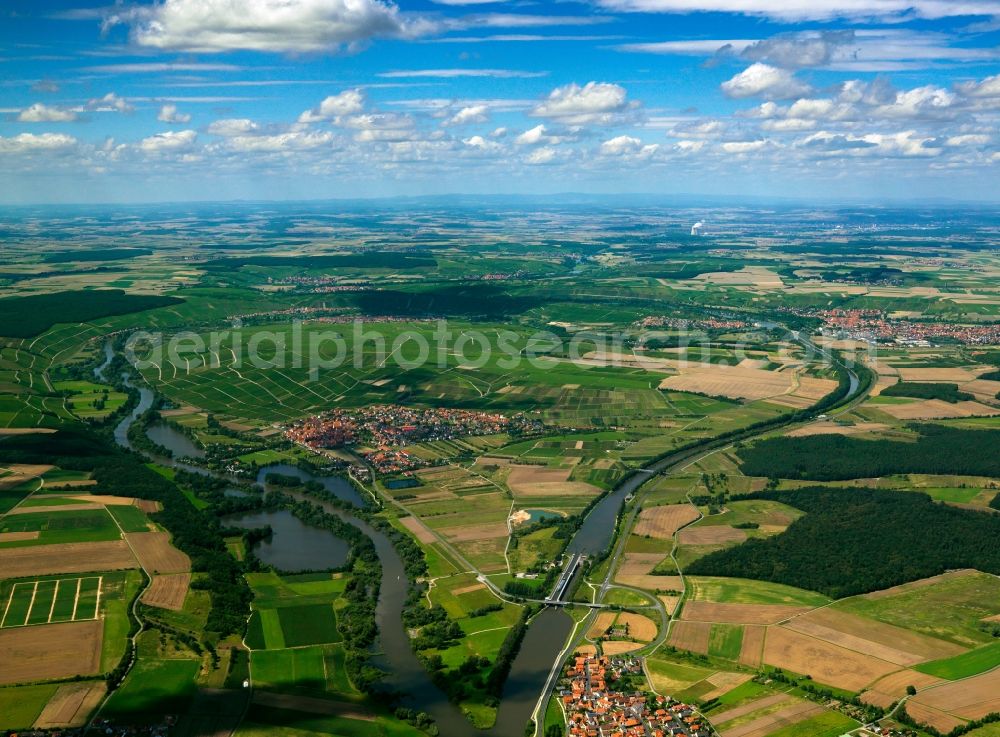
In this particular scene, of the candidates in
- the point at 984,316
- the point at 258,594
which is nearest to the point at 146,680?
the point at 258,594

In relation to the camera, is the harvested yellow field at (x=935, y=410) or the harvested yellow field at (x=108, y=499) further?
the harvested yellow field at (x=935, y=410)

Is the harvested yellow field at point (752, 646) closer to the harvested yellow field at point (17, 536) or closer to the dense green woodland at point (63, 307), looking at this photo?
the harvested yellow field at point (17, 536)

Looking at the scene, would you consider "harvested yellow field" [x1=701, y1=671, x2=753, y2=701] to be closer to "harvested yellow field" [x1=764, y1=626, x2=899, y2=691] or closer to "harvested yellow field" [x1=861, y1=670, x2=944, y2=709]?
"harvested yellow field" [x1=764, y1=626, x2=899, y2=691]

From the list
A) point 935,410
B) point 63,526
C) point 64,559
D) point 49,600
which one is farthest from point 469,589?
point 935,410

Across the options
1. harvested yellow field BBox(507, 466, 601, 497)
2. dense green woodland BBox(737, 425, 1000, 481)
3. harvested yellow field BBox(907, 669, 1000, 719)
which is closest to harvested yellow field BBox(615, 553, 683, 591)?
harvested yellow field BBox(507, 466, 601, 497)

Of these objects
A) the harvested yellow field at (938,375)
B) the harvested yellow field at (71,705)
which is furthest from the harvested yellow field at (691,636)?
the harvested yellow field at (938,375)

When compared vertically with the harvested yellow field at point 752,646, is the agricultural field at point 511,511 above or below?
above

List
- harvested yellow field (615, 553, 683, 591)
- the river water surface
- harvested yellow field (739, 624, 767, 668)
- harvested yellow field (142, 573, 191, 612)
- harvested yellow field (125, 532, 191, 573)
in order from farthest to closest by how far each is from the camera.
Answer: harvested yellow field (125, 532, 191, 573) < harvested yellow field (615, 553, 683, 591) < harvested yellow field (142, 573, 191, 612) < harvested yellow field (739, 624, 767, 668) < the river water surface
